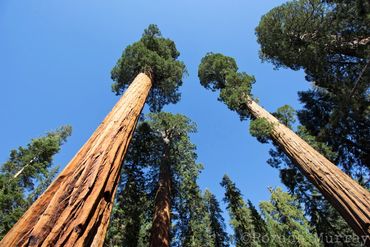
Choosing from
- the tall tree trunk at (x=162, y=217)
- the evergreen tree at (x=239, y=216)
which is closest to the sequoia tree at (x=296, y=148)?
the tall tree trunk at (x=162, y=217)

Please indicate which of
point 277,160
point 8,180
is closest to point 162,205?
point 277,160

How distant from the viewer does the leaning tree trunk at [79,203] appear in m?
1.75

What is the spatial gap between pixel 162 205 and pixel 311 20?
416 inches

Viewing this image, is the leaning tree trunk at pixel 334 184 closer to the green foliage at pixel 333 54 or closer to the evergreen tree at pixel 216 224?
the green foliage at pixel 333 54

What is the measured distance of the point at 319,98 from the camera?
1453 cm

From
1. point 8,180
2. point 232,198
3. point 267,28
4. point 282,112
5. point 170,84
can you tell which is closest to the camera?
point 282,112

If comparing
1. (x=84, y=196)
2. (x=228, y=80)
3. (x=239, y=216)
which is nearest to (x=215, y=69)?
(x=228, y=80)

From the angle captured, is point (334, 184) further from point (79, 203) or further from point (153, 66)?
point (153, 66)

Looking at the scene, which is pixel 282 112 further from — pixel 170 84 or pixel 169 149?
pixel 169 149

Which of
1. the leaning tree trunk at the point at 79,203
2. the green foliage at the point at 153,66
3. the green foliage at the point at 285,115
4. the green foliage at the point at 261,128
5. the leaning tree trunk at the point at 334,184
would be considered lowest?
the leaning tree trunk at the point at 79,203

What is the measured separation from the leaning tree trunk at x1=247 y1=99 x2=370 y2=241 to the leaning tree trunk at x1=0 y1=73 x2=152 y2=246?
12.8 feet

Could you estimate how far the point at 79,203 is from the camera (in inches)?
82.8

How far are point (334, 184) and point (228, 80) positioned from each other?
20.4 ft

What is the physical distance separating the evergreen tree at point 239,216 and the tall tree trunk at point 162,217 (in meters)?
9.98
